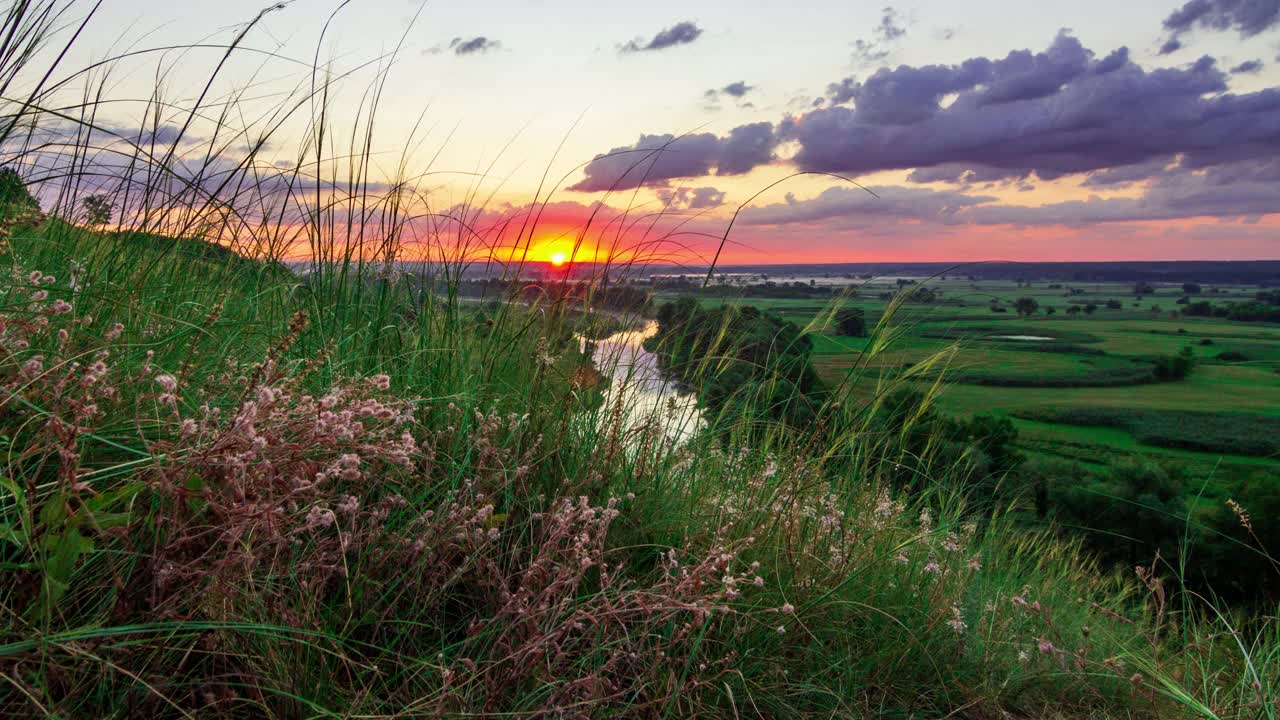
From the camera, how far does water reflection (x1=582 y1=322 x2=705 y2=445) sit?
3346mm

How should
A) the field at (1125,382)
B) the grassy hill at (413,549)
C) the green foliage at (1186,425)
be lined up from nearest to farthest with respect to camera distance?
the grassy hill at (413,549) → the field at (1125,382) → the green foliage at (1186,425)

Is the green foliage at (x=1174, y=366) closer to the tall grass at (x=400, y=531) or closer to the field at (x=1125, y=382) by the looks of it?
the field at (x=1125, y=382)

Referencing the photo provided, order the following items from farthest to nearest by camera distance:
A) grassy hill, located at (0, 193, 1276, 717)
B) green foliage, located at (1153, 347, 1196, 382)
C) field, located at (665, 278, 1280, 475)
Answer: green foliage, located at (1153, 347, 1196, 382), field, located at (665, 278, 1280, 475), grassy hill, located at (0, 193, 1276, 717)

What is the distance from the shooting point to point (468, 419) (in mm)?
2455

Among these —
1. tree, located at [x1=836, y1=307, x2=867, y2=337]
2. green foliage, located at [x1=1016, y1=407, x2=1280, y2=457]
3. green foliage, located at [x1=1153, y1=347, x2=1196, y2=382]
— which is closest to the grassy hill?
tree, located at [x1=836, y1=307, x2=867, y2=337]

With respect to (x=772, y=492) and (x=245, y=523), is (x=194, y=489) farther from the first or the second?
(x=772, y=492)

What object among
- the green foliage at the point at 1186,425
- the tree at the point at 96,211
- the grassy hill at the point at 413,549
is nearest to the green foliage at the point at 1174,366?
the green foliage at the point at 1186,425

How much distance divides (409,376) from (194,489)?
1.22m

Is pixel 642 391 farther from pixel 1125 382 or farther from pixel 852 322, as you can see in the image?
pixel 1125 382

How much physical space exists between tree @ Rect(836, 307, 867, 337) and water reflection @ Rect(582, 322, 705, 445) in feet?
2.97

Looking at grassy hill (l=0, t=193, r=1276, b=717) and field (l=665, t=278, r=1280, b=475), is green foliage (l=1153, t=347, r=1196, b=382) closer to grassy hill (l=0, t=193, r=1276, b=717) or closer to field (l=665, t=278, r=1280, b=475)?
field (l=665, t=278, r=1280, b=475)

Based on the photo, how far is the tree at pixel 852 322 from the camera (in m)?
3.65

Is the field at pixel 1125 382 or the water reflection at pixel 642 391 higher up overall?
the water reflection at pixel 642 391

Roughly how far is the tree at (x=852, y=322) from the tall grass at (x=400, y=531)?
51cm
